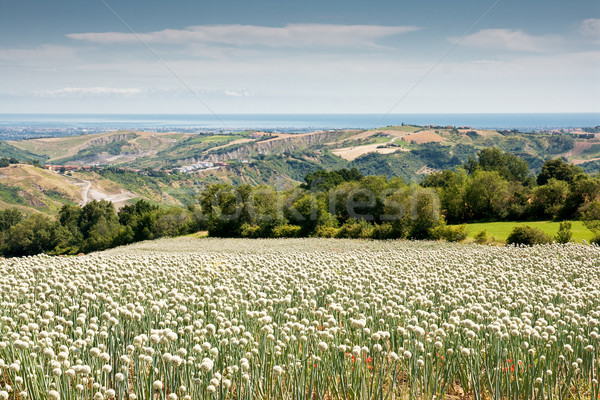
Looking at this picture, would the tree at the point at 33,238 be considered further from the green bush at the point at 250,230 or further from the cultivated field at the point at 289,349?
the cultivated field at the point at 289,349

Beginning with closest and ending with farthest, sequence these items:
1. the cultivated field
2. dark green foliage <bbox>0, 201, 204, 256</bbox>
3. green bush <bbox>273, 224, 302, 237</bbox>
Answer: the cultivated field < green bush <bbox>273, 224, 302, 237</bbox> < dark green foliage <bbox>0, 201, 204, 256</bbox>

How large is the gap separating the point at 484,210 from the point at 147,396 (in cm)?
5853

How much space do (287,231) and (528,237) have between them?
85.5 feet

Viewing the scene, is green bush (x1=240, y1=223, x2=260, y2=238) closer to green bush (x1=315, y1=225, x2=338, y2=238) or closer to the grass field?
green bush (x1=315, y1=225, x2=338, y2=238)

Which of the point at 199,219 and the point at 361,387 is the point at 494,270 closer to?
the point at 361,387

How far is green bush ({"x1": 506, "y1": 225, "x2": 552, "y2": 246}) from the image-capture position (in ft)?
106

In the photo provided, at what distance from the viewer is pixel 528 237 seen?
33188 mm

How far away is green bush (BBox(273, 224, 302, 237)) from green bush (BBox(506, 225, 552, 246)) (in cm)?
2375

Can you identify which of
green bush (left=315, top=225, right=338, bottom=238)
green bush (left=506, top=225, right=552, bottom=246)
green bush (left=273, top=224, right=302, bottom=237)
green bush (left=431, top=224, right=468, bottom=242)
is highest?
green bush (left=506, top=225, right=552, bottom=246)

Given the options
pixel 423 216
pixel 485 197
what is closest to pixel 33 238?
pixel 423 216

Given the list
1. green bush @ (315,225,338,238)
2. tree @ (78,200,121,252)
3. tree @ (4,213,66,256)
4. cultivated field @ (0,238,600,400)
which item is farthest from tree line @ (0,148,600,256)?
cultivated field @ (0,238,600,400)

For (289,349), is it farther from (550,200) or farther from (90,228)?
(90,228)

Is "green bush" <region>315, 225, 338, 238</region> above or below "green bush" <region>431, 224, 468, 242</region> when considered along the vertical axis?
below

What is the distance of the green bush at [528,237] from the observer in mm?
32406
